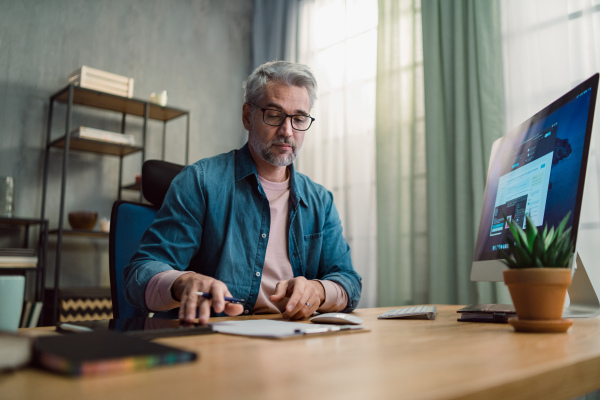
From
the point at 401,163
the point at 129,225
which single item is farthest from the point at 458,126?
the point at 129,225

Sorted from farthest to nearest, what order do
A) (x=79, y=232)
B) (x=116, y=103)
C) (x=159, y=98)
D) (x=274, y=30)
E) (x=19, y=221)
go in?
(x=274, y=30) < (x=159, y=98) < (x=116, y=103) < (x=79, y=232) < (x=19, y=221)

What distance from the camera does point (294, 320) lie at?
931 mm

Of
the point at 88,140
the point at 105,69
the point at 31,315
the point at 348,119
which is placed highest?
the point at 105,69

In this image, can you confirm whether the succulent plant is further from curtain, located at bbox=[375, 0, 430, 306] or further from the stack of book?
the stack of book

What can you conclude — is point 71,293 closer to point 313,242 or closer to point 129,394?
point 313,242

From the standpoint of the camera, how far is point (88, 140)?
9.69ft

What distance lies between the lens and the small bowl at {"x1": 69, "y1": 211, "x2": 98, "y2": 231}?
3.00m

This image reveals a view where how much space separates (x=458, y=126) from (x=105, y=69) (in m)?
2.44

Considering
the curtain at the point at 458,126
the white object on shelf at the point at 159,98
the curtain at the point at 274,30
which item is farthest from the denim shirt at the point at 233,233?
the curtain at the point at 274,30

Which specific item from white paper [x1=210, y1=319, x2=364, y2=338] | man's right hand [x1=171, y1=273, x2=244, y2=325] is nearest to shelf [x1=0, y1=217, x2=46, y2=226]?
man's right hand [x1=171, y1=273, x2=244, y2=325]

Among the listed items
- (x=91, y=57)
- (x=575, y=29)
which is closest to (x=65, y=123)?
(x=91, y=57)

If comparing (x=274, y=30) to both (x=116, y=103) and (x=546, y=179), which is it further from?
(x=546, y=179)

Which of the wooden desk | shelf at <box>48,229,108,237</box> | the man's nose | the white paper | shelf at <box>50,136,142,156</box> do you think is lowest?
the white paper

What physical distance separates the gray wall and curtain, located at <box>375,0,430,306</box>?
1.56m
